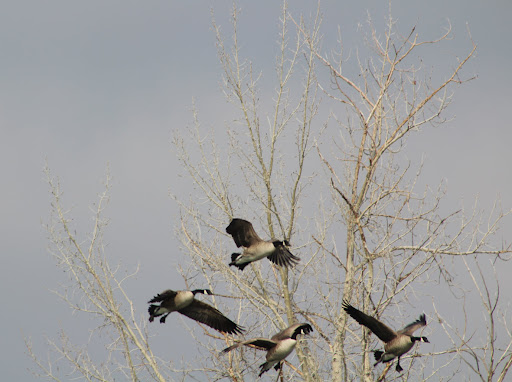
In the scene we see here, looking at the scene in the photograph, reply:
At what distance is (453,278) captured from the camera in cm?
1038

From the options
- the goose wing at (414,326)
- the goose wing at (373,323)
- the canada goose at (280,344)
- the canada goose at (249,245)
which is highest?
the canada goose at (249,245)

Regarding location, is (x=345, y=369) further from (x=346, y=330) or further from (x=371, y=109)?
(x=371, y=109)

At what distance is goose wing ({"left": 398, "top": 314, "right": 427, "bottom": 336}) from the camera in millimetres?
8140

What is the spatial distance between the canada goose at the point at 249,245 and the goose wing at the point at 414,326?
5.22 ft

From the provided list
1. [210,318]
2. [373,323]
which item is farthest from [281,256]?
[373,323]

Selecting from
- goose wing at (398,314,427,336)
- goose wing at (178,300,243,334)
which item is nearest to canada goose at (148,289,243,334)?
goose wing at (178,300,243,334)

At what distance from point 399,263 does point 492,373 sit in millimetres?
3471

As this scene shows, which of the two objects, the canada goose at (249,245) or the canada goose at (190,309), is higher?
the canada goose at (249,245)

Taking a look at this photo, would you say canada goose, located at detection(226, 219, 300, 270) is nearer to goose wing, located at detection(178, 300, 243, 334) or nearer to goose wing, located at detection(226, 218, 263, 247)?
goose wing, located at detection(226, 218, 263, 247)

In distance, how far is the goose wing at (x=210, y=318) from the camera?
8891 millimetres

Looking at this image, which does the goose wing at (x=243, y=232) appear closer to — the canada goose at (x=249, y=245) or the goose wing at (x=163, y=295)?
the canada goose at (x=249, y=245)

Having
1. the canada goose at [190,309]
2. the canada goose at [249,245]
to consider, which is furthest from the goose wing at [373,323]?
the canada goose at [190,309]

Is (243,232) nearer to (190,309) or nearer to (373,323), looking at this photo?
(190,309)

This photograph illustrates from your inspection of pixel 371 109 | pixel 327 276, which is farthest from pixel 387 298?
pixel 371 109
